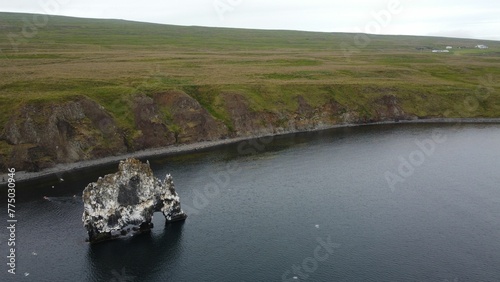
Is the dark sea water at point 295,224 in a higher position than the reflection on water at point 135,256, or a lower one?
higher

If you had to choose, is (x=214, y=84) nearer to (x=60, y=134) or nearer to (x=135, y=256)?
(x=60, y=134)

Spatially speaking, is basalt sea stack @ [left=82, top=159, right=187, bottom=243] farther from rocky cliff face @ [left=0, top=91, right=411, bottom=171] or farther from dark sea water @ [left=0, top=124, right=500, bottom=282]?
rocky cliff face @ [left=0, top=91, right=411, bottom=171]

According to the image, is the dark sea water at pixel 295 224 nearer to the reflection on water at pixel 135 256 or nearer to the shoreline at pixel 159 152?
the reflection on water at pixel 135 256

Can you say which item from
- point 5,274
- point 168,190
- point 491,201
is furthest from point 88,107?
point 491,201

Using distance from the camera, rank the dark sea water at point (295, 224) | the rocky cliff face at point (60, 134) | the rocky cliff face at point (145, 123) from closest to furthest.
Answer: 1. the dark sea water at point (295, 224)
2. the rocky cliff face at point (60, 134)
3. the rocky cliff face at point (145, 123)

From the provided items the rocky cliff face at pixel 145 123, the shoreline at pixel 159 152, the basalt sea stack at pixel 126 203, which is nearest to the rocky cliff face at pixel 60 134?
the rocky cliff face at pixel 145 123

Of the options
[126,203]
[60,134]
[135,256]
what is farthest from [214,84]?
[135,256]
